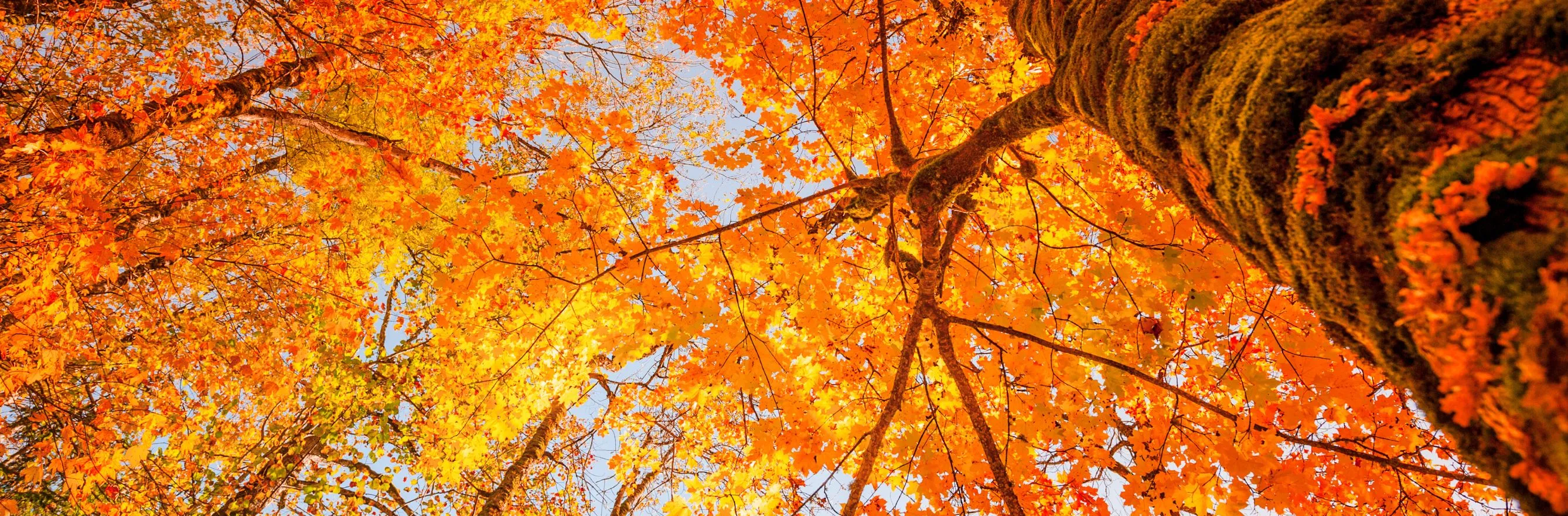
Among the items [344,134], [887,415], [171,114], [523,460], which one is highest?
[344,134]

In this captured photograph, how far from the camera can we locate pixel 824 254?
12.8 ft

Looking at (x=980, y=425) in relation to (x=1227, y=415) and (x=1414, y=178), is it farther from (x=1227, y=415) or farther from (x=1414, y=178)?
(x=1414, y=178)

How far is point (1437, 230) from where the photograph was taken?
635mm

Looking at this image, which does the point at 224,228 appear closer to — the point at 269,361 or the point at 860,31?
the point at 269,361

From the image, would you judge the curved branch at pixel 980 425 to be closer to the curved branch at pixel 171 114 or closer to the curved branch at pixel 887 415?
the curved branch at pixel 887 415

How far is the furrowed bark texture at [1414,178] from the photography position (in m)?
0.56

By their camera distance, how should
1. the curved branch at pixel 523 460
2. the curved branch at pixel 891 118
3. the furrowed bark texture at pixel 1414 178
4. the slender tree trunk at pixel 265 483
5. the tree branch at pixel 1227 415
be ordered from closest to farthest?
the furrowed bark texture at pixel 1414 178
the tree branch at pixel 1227 415
the curved branch at pixel 891 118
the slender tree trunk at pixel 265 483
the curved branch at pixel 523 460

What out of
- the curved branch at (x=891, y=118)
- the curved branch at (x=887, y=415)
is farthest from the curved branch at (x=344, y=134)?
the curved branch at (x=887, y=415)

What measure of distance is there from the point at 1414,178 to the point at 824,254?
325 cm

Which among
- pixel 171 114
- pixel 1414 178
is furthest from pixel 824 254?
pixel 171 114

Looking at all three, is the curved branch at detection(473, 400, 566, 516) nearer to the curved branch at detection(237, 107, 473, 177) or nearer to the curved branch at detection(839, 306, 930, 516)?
the curved branch at detection(237, 107, 473, 177)

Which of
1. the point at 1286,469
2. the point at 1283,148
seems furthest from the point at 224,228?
the point at 1286,469

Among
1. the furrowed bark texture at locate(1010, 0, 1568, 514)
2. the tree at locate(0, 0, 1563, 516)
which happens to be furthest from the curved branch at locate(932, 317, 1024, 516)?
the furrowed bark texture at locate(1010, 0, 1568, 514)

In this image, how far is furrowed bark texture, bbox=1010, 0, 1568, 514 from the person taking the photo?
56 cm
